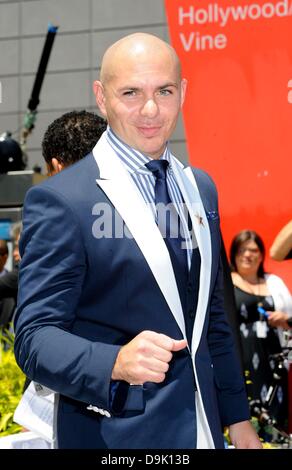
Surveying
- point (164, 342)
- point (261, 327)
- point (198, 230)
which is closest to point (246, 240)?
point (261, 327)

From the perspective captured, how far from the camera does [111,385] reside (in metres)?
1.32

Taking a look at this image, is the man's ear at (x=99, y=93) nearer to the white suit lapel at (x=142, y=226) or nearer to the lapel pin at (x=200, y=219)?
the white suit lapel at (x=142, y=226)

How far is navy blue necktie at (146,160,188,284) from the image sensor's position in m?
1.46

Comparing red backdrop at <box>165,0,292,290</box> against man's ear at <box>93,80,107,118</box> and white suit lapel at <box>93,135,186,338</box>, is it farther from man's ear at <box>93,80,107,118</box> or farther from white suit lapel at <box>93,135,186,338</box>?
white suit lapel at <box>93,135,186,338</box>

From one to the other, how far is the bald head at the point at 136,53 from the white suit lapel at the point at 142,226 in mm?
189

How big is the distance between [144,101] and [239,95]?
8.83ft

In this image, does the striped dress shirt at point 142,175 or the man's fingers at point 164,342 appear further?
the striped dress shirt at point 142,175

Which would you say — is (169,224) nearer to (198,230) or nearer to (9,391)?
(198,230)

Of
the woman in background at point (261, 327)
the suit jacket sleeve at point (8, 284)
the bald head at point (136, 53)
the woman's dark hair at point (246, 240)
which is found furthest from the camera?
the woman in background at point (261, 327)

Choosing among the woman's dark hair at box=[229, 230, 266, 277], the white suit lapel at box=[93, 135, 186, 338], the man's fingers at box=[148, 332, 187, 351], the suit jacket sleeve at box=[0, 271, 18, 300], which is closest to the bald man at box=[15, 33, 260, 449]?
the white suit lapel at box=[93, 135, 186, 338]

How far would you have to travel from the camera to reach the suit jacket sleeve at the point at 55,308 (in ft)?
4.35

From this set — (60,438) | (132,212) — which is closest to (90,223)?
(132,212)

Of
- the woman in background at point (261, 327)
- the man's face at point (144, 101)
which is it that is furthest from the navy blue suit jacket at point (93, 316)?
the woman in background at point (261, 327)
